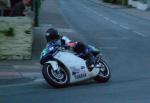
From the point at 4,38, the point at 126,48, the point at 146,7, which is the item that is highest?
the point at 4,38

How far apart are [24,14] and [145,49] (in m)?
4.92

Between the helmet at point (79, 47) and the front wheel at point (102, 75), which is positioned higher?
the helmet at point (79, 47)

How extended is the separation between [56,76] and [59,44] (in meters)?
0.73

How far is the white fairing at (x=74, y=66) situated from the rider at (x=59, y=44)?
0.60ft

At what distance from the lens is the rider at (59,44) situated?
12.5 meters

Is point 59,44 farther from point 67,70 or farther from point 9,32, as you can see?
point 9,32

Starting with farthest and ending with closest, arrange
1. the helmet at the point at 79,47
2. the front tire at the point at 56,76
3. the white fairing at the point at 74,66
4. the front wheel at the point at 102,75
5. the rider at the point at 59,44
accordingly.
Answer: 1. the front wheel at the point at 102,75
2. the helmet at the point at 79,47
3. the rider at the point at 59,44
4. the white fairing at the point at 74,66
5. the front tire at the point at 56,76

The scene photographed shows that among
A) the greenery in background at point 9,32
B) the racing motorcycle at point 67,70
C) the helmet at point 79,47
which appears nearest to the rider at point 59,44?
the helmet at point 79,47

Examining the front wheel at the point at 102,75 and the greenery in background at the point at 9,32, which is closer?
the front wheel at the point at 102,75

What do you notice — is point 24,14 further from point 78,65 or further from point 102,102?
point 102,102

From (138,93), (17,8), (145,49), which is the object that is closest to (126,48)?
(145,49)

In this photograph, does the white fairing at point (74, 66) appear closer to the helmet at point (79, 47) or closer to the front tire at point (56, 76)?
the front tire at point (56, 76)

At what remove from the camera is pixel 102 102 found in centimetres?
1004

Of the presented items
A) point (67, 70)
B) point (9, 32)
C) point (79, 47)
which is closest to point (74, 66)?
point (67, 70)
